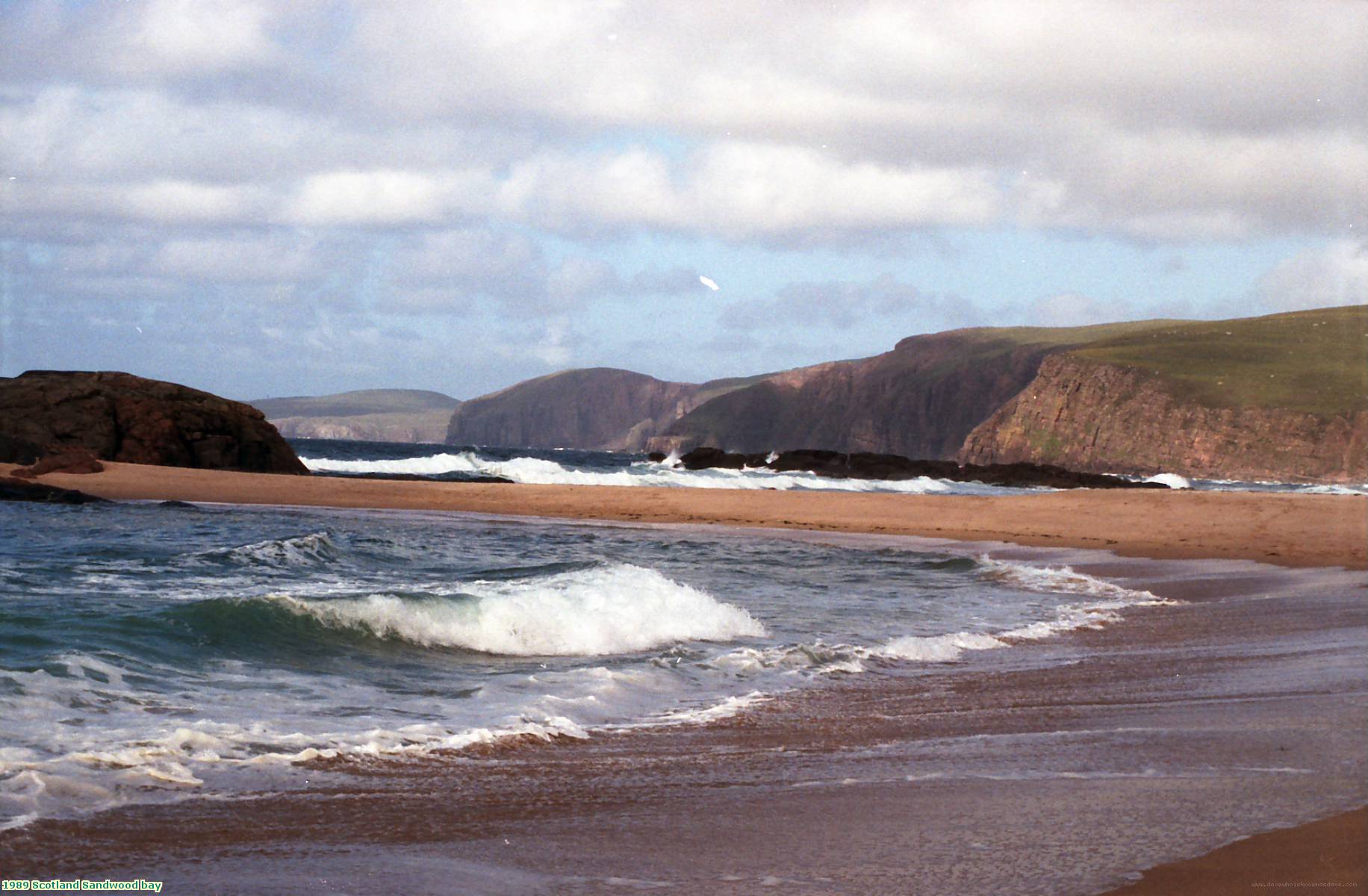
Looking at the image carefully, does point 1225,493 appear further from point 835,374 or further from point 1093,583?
point 835,374

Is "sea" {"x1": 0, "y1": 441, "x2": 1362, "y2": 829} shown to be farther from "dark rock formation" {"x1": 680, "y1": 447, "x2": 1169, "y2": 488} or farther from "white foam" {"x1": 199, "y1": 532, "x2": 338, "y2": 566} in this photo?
"dark rock formation" {"x1": 680, "y1": 447, "x2": 1169, "y2": 488}

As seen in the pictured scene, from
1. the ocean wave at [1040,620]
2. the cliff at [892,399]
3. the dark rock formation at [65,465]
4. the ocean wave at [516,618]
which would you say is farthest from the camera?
the cliff at [892,399]

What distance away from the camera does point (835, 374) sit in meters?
186

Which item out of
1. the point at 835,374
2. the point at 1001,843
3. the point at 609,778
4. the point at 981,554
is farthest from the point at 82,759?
the point at 835,374

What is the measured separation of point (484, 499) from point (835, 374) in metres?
155

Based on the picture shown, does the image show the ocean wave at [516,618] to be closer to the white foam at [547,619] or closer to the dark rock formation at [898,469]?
the white foam at [547,619]

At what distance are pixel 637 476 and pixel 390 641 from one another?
1687 inches

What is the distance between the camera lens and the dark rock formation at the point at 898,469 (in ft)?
226

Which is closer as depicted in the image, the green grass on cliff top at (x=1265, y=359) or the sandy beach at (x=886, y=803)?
the sandy beach at (x=886, y=803)

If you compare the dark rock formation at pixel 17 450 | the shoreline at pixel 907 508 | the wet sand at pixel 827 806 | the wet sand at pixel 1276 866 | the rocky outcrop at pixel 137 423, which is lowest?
the wet sand at pixel 827 806

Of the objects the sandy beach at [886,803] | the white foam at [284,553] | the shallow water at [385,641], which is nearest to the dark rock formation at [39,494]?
the shallow water at [385,641]

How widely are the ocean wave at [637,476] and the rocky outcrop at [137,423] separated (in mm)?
11588

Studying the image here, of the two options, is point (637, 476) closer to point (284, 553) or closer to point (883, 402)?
A: point (284, 553)

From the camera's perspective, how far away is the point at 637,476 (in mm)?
52594
